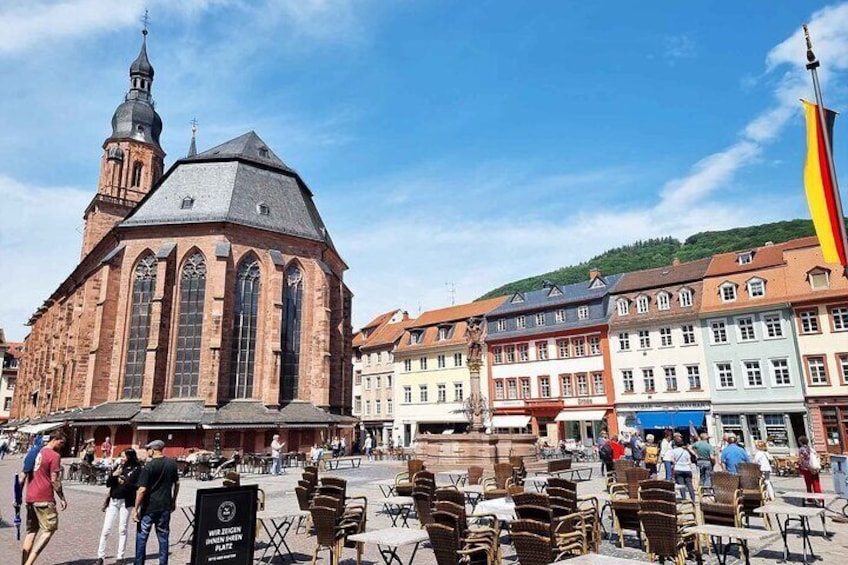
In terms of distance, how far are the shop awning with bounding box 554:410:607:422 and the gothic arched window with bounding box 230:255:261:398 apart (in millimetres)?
19607

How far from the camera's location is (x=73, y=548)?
9.57 m

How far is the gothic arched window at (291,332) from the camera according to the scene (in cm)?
3438

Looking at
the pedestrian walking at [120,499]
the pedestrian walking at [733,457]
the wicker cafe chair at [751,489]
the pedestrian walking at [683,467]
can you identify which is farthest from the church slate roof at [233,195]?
the wicker cafe chair at [751,489]

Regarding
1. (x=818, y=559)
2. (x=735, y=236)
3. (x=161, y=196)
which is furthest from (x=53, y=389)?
(x=735, y=236)

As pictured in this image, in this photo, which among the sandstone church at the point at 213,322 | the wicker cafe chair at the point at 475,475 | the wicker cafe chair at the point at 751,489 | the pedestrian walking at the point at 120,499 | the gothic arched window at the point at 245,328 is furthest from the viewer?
the gothic arched window at the point at 245,328

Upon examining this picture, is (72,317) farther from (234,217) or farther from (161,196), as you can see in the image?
(234,217)

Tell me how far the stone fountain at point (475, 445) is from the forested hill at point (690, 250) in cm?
5027

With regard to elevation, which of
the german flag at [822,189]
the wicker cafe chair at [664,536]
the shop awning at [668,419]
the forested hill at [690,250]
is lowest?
the wicker cafe chair at [664,536]

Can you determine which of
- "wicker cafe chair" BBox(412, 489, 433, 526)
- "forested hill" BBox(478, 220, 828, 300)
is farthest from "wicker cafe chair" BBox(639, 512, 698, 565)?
"forested hill" BBox(478, 220, 828, 300)

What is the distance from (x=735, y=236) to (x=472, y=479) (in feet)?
258

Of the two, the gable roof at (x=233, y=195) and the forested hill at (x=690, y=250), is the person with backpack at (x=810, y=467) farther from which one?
the forested hill at (x=690, y=250)

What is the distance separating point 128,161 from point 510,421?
4064 centimetres

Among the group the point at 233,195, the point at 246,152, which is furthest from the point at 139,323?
the point at 246,152

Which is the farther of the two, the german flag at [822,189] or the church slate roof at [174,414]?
the church slate roof at [174,414]
